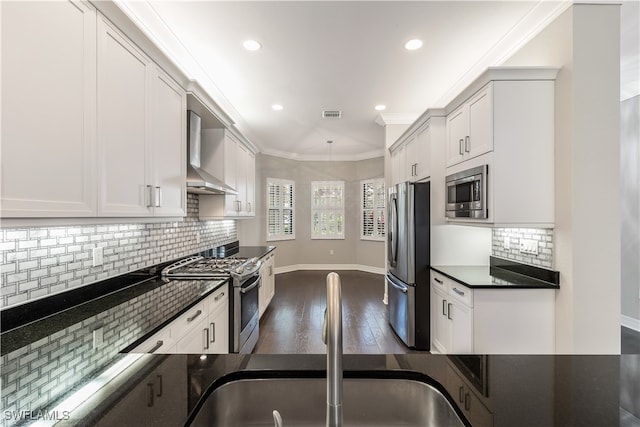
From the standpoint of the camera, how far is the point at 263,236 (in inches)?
272

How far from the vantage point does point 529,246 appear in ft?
8.20

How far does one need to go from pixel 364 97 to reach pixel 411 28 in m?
1.42

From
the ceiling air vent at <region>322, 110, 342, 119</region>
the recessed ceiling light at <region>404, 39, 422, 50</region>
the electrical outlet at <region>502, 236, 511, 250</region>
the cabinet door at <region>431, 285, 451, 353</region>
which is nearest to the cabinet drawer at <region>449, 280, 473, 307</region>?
the cabinet door at <region>431, 285, 451, 353</region>

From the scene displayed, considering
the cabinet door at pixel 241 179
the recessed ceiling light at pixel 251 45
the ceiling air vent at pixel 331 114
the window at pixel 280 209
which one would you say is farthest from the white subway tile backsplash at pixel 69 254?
the window at pixel 280 209

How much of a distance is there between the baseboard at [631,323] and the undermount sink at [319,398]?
4.50 meters

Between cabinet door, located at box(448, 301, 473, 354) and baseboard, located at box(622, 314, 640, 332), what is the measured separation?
113 inches

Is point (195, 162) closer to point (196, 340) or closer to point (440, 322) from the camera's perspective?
point (196, 340)

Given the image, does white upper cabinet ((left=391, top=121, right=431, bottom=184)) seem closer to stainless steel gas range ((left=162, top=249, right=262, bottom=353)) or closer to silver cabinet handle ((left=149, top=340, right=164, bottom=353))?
stainless steel gas range ((left=162, top=249, right=262, bottom=353))

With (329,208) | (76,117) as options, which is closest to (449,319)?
(76,117)

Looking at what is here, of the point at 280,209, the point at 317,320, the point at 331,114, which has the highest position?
the point at 331,114

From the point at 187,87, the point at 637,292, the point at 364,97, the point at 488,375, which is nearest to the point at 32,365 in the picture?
the point at 488,375

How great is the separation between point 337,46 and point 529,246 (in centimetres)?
252

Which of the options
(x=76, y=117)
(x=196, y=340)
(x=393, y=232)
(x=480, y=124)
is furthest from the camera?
(x=393, y=232)

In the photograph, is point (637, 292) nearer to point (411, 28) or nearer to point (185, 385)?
point (411, 28)
